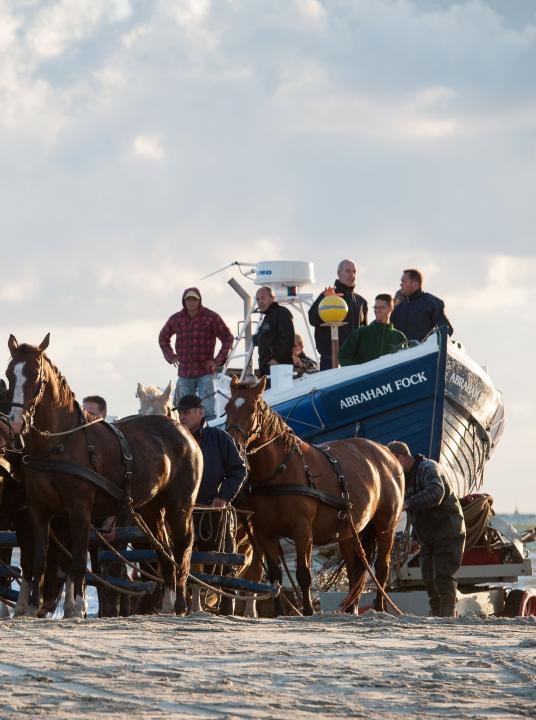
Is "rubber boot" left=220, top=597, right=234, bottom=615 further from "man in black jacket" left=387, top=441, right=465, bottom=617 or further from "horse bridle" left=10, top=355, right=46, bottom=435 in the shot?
"horse bridle" left=10, top=355, right=46, bottom=435

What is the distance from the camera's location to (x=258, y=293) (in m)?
16.4

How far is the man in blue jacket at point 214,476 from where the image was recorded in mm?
11680

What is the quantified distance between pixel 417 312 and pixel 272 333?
2.10 meters

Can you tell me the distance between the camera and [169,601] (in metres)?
11.4

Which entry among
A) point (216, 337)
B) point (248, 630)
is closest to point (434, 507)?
point (216, 337)

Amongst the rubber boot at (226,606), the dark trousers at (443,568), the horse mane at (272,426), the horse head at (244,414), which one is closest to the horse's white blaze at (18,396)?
the horse head at (244,414)

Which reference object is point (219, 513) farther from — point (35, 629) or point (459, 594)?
point (459, 594)

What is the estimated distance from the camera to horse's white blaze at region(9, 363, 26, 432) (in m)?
9.86

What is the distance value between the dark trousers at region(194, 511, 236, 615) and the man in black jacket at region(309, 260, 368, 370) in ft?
17.6

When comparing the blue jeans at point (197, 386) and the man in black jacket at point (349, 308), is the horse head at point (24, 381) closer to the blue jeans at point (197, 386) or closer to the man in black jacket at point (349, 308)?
the blue jeans at point (197, 386)

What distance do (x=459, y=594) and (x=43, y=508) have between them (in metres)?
7.62

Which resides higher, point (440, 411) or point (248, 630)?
point (440, 411)

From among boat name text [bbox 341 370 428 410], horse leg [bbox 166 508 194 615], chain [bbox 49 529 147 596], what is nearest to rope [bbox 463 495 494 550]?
boat name text [bbox 341 370 428 410]

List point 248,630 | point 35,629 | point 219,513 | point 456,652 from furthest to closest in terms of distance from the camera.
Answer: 1. point 219,513
2. point 248,630
3. point 35,629
4. point 456,652
